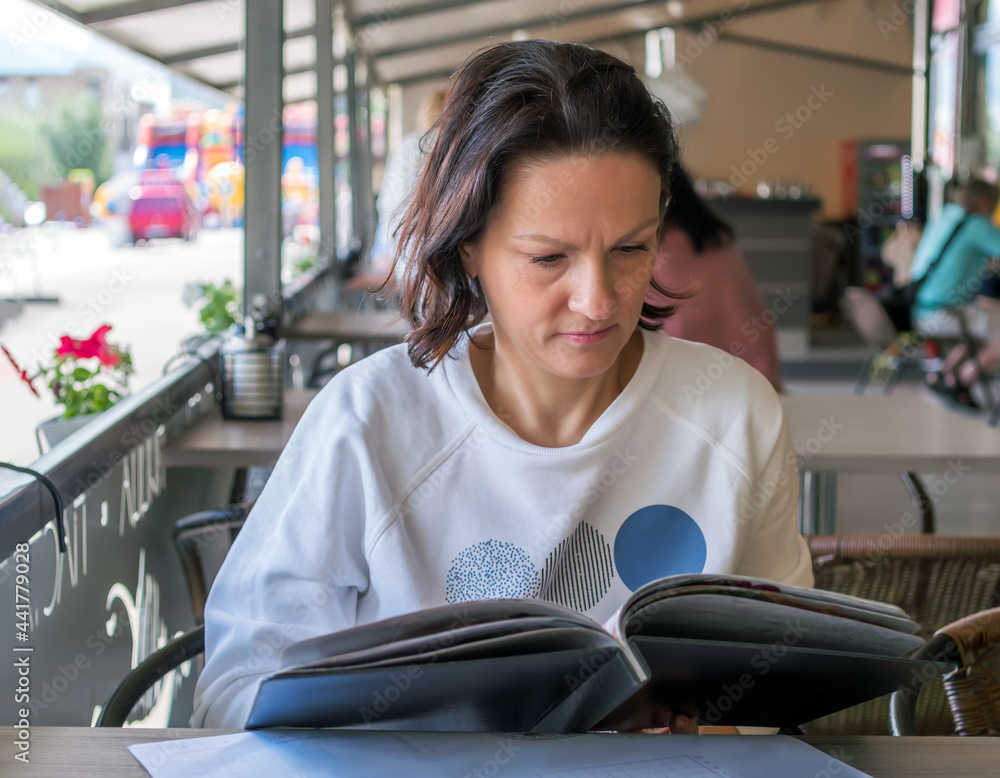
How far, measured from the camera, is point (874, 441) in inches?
89.0

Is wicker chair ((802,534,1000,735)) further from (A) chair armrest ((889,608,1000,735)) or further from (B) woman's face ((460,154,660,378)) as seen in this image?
(B) woman's face ((460,154,660,378))

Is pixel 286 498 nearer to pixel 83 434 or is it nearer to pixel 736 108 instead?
pixel 83 434

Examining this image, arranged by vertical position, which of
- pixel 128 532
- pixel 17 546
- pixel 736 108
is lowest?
pixel 128 532

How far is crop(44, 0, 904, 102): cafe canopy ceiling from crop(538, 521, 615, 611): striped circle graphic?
1.89ft

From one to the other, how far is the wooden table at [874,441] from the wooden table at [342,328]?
1.45m

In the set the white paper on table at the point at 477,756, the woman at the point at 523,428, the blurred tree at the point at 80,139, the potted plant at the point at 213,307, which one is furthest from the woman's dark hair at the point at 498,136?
the potted plant at the point at 213,307

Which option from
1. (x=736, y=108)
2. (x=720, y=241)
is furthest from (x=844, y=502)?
(x=736, y=108)

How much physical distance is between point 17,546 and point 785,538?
907 mm

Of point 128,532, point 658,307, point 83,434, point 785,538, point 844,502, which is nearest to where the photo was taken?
point 785,538

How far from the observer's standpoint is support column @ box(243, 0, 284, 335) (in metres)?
3.43

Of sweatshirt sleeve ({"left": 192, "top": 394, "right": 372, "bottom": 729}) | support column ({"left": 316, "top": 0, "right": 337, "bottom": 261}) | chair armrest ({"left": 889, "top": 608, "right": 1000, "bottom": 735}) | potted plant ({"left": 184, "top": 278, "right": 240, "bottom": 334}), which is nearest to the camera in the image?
sweatshirt sleeve ({"left": 192, "top": 394, "right": 372, "bottom": 729})

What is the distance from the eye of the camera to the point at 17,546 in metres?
1.27

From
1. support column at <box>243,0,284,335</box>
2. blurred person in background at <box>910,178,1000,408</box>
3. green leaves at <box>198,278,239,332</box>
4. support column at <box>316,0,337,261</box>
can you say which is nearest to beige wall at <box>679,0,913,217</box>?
blurred person in background at <box>910,178,1000,408</box>

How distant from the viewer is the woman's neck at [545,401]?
1.25 m
